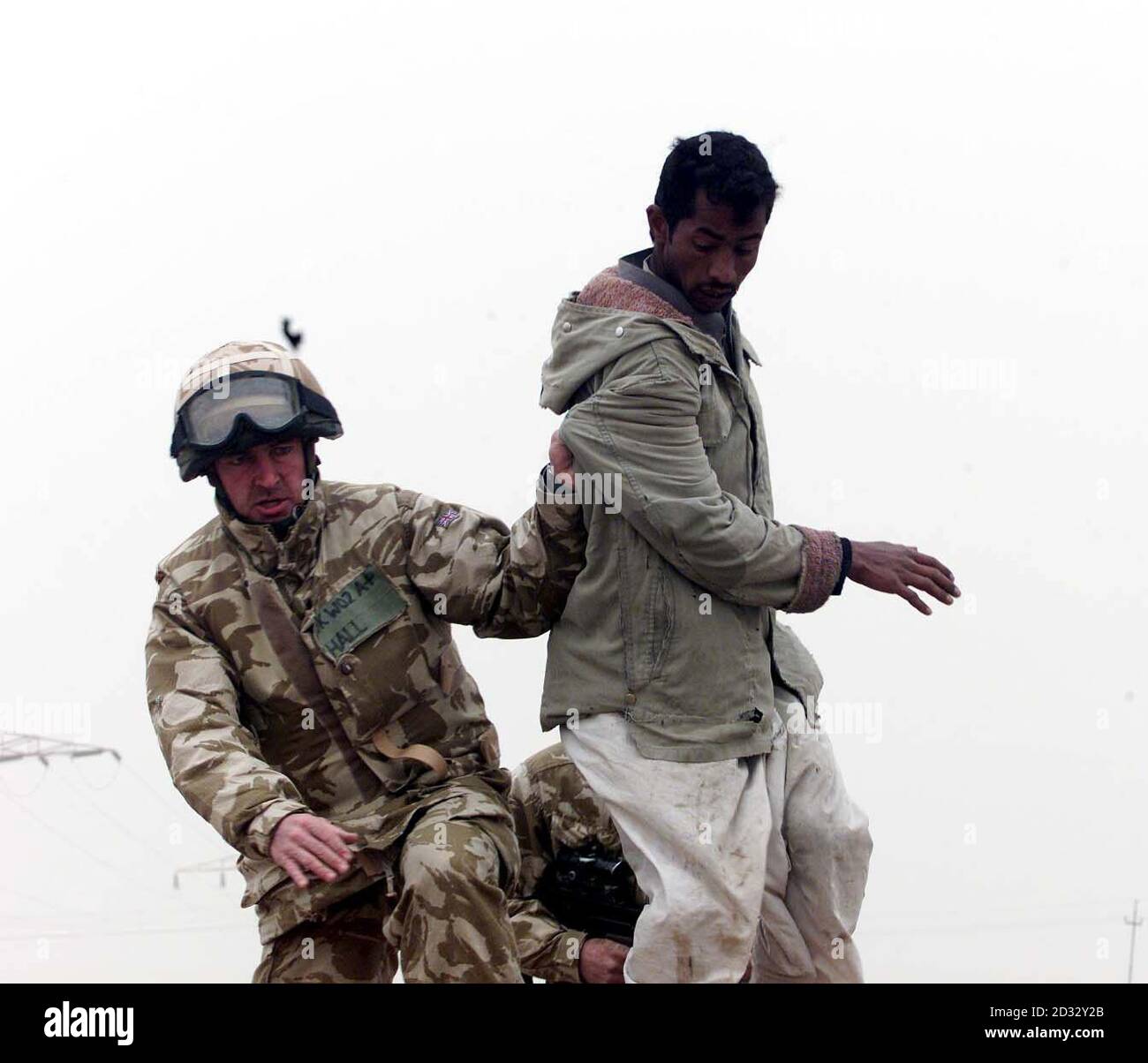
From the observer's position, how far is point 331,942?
19.0 feet

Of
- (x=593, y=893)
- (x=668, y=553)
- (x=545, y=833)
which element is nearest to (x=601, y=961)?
(x=593, y=893)

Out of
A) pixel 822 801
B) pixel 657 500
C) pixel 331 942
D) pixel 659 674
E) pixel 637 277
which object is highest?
pixel 637 277

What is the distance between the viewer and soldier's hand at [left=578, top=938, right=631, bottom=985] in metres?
5.68

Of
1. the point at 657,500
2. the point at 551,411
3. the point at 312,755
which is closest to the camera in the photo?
the point at 657,500

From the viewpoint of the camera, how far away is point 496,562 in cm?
571

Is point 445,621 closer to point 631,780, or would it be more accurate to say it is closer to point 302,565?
point 302,565

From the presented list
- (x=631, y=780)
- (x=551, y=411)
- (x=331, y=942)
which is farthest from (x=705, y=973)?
(x=551, y=411)

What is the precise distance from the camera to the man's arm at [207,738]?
5.29 metres

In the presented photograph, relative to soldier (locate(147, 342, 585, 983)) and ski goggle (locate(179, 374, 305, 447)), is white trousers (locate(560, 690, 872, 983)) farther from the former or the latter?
ski goggle (locate(179, 374, 305, 447))

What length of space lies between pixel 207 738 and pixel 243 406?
0.98 meters

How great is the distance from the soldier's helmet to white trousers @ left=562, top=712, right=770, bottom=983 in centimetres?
133

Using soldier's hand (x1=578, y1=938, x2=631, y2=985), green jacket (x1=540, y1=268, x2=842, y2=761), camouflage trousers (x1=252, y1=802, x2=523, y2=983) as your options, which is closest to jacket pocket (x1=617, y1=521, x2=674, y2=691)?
green jacket (x1=540, y1=268, x2=842, y2=761)

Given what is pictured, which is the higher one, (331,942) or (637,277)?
(637,277)

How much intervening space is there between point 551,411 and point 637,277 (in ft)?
1.48
